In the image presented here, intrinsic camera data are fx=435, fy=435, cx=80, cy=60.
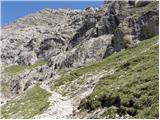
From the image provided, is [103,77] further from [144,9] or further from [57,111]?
[144,9]

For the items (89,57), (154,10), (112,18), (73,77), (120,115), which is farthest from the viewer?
(112,18)

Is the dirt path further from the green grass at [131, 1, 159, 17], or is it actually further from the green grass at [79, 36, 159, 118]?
the green grass at [131, 1, 159, 17]

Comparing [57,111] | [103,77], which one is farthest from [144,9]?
[57,111]

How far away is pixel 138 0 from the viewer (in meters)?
139

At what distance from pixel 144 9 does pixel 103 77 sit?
217ft

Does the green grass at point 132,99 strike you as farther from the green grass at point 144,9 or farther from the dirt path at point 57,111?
the green grass at point 144,9

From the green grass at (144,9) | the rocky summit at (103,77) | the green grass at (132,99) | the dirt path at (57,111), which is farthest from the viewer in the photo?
the green grass at (144,9)

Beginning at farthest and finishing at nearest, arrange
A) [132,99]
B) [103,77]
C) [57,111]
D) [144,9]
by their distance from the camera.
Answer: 1. [144,9]
2. [103,77]
3. [57,111]
4. [132,99]

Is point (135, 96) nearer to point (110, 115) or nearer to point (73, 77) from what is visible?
point (110, 115)

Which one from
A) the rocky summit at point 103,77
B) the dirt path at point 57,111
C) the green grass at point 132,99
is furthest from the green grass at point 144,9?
Answer: the dirt path at point 57,111

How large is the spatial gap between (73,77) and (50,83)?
5265mm

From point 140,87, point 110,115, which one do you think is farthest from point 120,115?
point 140,87

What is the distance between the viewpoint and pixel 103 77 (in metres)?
62.8

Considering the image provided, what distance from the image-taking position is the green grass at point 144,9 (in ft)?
393
